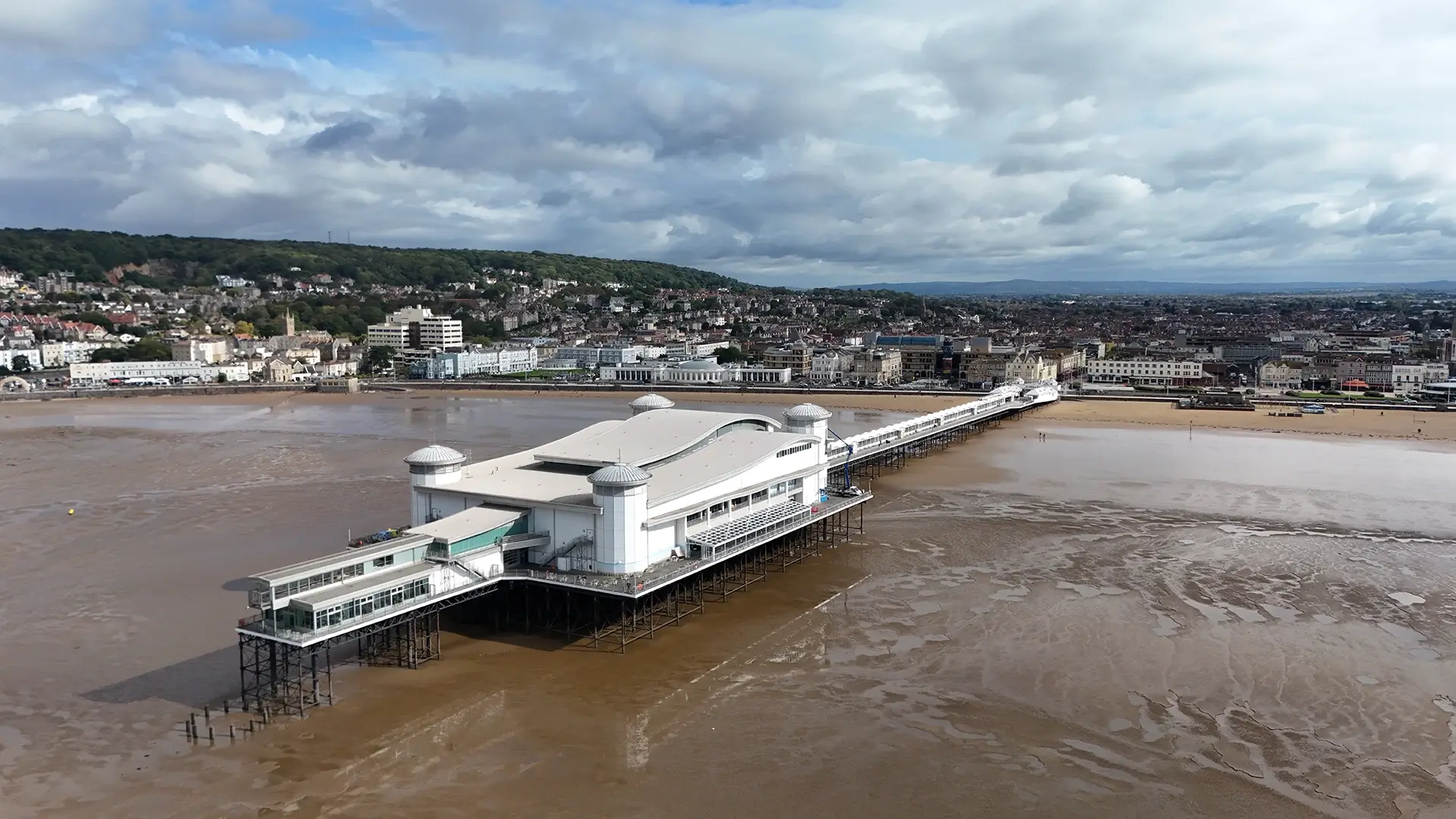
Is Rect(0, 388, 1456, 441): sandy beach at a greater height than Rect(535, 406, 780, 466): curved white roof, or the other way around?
Rect(535, 406, 780, 466): curved white roof

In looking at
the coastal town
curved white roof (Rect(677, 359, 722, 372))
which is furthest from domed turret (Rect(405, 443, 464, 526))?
curved white roof (Rect(677, 359, 722, 372))

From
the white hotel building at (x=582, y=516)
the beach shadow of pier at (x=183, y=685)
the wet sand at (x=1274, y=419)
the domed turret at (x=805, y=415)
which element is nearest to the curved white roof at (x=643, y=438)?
the white hotel building at (x=582, y=516)

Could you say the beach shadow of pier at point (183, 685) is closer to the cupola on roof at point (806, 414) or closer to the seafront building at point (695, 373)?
the cupola on roof at point (806, 414)

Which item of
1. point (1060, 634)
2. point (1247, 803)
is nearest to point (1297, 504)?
point (1060, 634)

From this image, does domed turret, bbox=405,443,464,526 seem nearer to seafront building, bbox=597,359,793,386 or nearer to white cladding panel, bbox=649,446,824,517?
white cladding panel, bbox=649,446,824,517

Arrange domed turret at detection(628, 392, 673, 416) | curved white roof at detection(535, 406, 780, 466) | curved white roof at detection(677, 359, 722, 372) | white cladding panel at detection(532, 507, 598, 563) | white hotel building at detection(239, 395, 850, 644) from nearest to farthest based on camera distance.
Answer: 1. white hotel building at detection(239, 395, 850, 644)
2. white cladding panel at detection(532, 507, 598, 563)
3. curved white roof at detection(535, 406, 780, 466)
4. domed turret at detection(628, 392, 673, 416)
5. curved white roof at detection(677, 359, 722, 372)

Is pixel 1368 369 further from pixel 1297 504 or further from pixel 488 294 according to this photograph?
pixel 488 294
